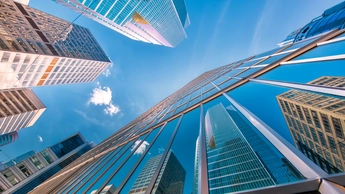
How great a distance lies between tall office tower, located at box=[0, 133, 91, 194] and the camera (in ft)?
167

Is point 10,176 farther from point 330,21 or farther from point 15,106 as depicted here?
point 330,21

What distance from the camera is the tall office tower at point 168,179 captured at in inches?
119

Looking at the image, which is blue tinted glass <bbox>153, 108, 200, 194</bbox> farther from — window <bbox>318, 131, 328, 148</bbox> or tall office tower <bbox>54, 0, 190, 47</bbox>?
tall office tower <bbox>54, 0, 190, 47</bbox>

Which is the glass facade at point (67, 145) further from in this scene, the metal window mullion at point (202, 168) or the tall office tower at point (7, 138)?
the metal window mullion at point (202, 168)

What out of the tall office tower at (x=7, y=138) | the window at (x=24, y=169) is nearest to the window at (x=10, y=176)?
the window at (x=24, y=169)

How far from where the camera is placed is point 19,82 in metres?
41.3

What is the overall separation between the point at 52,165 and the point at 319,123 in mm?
94995

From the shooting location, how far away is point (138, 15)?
81812mm

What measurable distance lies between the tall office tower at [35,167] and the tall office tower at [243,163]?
255 ft

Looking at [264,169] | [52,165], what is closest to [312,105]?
[264,169]

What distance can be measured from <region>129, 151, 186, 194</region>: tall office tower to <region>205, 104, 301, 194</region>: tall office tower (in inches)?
34.8

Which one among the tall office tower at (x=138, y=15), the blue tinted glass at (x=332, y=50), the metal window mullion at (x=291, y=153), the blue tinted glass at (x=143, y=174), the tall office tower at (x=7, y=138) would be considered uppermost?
the tall office tower at (x=138, y=15)

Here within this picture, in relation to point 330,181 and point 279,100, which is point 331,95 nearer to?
point 279,100

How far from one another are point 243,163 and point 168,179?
6.12 ft
